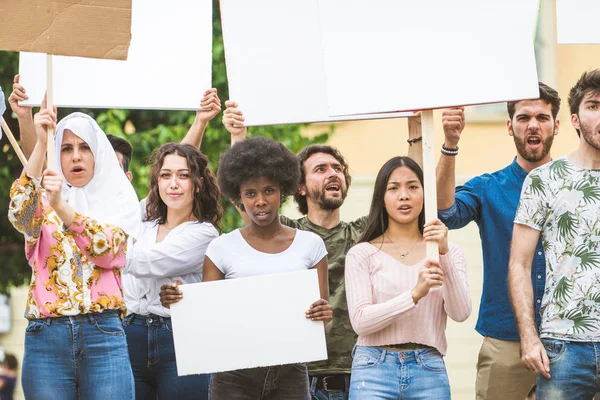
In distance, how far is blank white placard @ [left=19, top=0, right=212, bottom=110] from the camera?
6.50 meters

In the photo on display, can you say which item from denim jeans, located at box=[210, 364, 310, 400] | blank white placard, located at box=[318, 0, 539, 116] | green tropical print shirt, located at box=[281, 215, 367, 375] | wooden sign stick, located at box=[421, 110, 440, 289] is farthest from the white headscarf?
wooden sign stick, located at box=[421, 110, 440, 289]

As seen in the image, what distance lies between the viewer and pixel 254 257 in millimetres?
5801

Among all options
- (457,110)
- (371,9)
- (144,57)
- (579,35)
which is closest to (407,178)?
(457,110)

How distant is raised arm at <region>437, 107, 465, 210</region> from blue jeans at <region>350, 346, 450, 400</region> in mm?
1015

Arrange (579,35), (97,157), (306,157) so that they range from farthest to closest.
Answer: (306,157) → (579,35) → (97,157)

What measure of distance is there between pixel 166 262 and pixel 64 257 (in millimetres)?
621

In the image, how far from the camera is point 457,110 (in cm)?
600

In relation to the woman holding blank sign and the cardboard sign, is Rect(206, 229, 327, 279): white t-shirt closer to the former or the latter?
the woman holding blank sign

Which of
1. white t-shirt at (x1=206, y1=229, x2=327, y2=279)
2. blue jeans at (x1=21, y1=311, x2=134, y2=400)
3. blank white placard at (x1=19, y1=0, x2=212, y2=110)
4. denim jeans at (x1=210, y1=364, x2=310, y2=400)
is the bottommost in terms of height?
denim jeans at (x1=210, y1=364, x2=310, y2=400)

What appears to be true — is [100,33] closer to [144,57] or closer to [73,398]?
[144,57]

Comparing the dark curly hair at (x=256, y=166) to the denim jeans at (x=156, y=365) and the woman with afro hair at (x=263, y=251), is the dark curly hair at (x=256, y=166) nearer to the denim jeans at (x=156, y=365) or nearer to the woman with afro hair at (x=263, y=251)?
the woman with afro hair at (x=263, y=251)

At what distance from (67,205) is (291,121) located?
1579 millimetres

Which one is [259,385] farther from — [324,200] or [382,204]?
[324,200]

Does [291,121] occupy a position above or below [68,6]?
below
